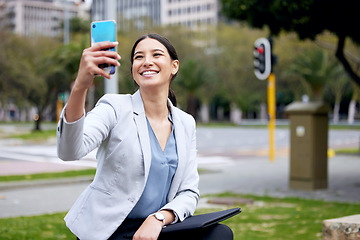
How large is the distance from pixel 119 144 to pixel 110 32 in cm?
51

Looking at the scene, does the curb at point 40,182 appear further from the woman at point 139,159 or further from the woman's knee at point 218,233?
the woman's knee at point 218,233

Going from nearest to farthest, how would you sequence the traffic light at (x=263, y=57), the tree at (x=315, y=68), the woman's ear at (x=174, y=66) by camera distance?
1. the woman's ear at (x=174, y=66)
2. the traffic light at (x=263, y=57)
3. the tree at (x=315, y=68)

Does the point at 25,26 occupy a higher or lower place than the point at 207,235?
higher

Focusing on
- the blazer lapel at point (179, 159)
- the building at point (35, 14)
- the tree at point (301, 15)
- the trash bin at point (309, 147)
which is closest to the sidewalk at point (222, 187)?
the trash bin at point (309, 147)

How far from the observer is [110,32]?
2240 millimetres

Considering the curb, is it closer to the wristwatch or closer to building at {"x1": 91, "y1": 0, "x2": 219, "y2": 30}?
the wristwatch

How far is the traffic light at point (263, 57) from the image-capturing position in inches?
604

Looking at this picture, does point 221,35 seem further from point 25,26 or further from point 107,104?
point 25,26

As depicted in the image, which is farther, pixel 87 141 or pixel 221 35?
pixel 221 35

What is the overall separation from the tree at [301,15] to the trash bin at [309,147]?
1.57 m

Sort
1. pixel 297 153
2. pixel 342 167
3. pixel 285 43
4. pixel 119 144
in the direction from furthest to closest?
pixel 285 43
pixel 342 167
pixel 297 153
pixel 119 144

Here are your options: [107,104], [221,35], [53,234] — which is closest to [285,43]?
[221,35]

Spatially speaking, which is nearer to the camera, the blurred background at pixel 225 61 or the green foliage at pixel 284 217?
the green foliage at pixel 284 217

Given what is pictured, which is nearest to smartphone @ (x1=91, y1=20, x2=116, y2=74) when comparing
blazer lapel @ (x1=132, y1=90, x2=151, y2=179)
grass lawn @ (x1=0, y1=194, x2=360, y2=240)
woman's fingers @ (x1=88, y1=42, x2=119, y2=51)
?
woman's fingers @ (x1=88, y1=42, x2=119, y2=51)
